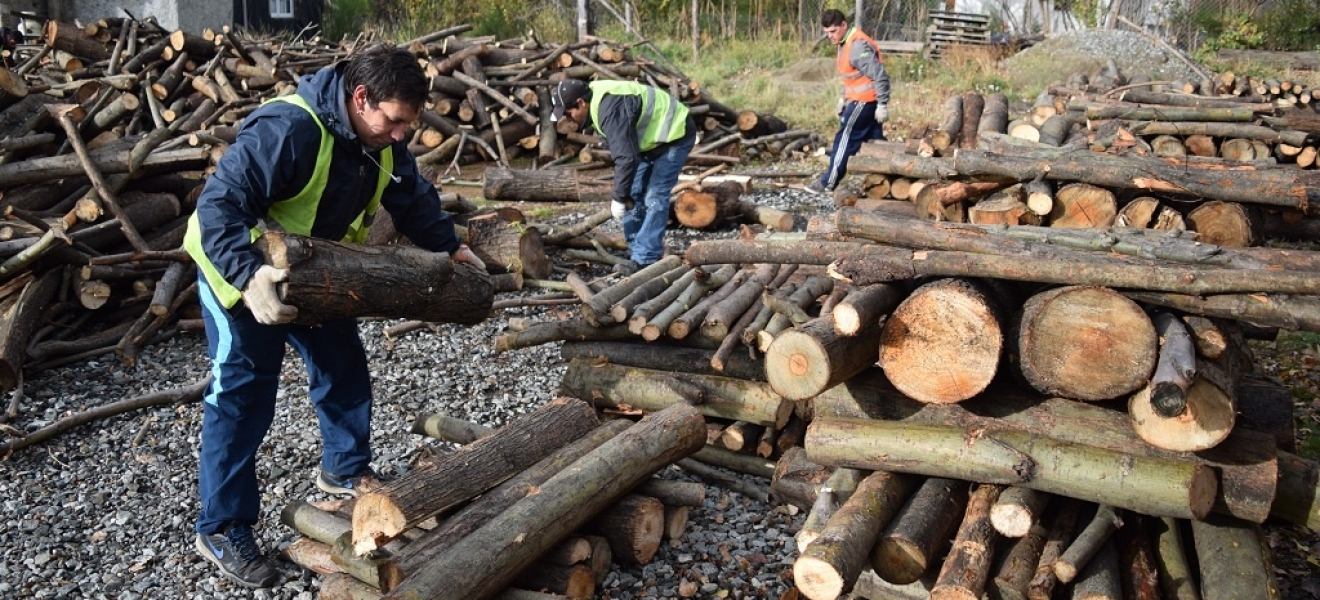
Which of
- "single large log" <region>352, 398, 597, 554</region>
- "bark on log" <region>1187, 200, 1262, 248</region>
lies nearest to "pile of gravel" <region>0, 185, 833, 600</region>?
"single large log" <region>352, 398, 597, 554</region>

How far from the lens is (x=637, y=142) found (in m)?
8.09

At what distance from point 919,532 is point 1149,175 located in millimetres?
3581

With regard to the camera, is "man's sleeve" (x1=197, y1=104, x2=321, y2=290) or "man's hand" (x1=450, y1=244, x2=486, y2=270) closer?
"man's sleeve" (x1=197, y1=104, x2=321, y2=290)

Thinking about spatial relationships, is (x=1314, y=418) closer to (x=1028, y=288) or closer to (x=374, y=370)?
(x=1028, y=288)

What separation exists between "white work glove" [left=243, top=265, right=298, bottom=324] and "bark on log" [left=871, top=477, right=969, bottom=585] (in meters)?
2.27

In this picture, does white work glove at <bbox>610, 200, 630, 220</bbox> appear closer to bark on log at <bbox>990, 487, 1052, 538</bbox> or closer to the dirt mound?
bark on log at <bbox>990, 487, 1052, 538</bbox>

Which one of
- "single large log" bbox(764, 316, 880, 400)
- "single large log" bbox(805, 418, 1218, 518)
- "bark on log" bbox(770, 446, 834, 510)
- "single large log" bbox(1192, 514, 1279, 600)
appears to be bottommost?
"bark on log" bbox(770, 446, 834, 510)

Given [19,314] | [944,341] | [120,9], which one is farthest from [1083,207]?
[120,9]

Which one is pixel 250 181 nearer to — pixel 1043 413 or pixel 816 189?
pixel 1043 413

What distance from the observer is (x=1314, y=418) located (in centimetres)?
535

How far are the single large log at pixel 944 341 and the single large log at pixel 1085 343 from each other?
13 cm

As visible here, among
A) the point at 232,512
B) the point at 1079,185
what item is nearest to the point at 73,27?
→ the point at 232,512

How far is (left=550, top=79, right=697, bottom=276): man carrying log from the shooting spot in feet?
25.7

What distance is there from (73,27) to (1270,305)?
14.0 metres
